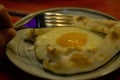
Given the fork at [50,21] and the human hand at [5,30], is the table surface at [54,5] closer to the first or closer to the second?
the fork at [50,21]

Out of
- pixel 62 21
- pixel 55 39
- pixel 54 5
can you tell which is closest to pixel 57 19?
pixel 62 21

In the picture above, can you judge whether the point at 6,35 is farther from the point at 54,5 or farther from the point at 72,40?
the point at 54,5

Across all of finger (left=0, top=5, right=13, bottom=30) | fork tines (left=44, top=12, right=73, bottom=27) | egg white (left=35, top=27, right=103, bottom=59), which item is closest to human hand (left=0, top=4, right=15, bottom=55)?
finger (left=0, top=5, right=13, bottom=30)

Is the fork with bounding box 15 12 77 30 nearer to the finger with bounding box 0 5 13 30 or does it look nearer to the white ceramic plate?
the white ceramic plate

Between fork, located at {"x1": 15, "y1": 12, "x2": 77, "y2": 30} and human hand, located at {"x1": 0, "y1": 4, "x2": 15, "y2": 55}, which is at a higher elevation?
human hand, located at {"x1": 0, "y1": 4, "x2": 15, "y2": 55}

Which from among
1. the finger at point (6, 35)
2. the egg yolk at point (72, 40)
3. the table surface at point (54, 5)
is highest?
the finger at point (6, 35)

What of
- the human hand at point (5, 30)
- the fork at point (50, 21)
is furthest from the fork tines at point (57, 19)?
the human hand at point (5, 30)

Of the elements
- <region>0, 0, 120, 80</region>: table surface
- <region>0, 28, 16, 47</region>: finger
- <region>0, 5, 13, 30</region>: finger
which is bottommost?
<region>0, 0, 120, 80</region>: table surface

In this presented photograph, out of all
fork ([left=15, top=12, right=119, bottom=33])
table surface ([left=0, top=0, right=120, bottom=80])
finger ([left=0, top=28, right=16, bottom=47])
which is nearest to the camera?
finger ([left=0, top=28, right=16, bottom=47])

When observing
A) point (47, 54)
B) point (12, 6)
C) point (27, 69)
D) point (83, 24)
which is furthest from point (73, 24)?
point (12, 6)
